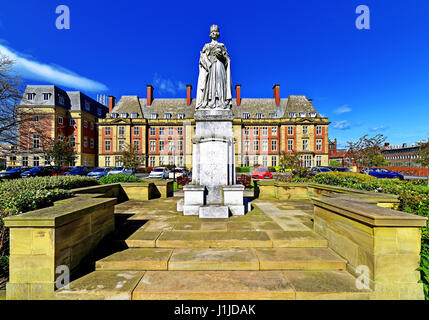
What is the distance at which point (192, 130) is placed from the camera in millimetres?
41938

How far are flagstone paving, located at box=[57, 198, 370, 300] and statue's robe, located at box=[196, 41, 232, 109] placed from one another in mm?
4085

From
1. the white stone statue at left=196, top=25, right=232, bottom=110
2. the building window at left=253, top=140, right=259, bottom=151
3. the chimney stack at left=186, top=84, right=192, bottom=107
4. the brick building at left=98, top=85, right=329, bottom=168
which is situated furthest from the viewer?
the chimney stack at left=186, top=84, right=192, bottom=107

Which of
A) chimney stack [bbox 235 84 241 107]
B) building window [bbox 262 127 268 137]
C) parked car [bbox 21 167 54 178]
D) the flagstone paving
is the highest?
chimney stack [bbox 235 84 241 107]

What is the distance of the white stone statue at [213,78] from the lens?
6258 millimetres

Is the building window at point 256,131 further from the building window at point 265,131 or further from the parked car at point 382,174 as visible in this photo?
the parked car at point 382,174

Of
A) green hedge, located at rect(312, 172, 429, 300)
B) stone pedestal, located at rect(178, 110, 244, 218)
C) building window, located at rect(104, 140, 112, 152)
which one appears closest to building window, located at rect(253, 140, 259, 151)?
building window, located at rect(104, 140, 112, 152)

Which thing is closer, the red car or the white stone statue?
the white stone statue

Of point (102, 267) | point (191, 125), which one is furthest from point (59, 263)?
point (191, 125)

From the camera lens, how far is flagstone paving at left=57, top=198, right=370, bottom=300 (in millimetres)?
2582

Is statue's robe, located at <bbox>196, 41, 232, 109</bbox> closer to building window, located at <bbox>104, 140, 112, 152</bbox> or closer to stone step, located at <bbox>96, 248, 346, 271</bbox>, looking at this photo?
stone step, located at <bbox>96, 248, 346, 271</bbox>

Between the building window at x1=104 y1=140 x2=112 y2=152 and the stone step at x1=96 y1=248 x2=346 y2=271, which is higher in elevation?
the building window at x1=104 y1=140 x2=112 y2=152

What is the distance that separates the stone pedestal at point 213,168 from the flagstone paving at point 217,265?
3.26ft

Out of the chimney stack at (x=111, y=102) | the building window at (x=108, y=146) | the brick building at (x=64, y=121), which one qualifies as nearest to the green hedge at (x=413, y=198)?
the brick building at (x=64, y=121)

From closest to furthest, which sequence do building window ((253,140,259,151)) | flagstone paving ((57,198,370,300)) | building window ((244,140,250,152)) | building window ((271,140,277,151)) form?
1. flagstone paving ((57,198,370,300))
2. building window ((244,140,250,152))
3. building window ((271,140,277,151))
4. building window ((253,140,259,151))
